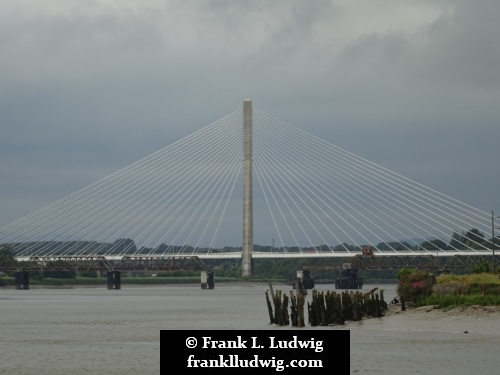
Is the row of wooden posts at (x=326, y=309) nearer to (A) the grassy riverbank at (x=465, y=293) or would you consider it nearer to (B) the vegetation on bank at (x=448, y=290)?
(B) the vegetation on bank at (x=448, y=290)

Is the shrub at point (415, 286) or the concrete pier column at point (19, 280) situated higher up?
the concrete pier column at point (19, 280)

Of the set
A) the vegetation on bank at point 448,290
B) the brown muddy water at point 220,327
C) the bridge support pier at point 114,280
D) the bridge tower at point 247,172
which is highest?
the bridge tower at point 247,172

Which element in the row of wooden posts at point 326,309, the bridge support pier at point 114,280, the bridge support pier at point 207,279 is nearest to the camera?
the row of wooden posts at point 326,309

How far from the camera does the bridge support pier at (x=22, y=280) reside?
18025 centimetres

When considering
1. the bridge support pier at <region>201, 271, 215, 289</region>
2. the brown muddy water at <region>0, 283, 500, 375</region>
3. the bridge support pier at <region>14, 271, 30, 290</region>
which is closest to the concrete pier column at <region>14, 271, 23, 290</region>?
the bridge support pier at <region>14, 271, 30, 290</region>

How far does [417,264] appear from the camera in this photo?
177625mm

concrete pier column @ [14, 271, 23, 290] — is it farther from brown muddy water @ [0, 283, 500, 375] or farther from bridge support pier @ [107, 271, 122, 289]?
brown muddy water @ [0, 283, 500, 375]

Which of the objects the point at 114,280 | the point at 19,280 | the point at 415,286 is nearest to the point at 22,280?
the point at 19,280

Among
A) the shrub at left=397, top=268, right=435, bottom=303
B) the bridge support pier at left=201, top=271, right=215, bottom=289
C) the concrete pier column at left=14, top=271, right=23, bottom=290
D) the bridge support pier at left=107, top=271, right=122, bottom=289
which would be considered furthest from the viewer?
the bridge support pier at left=201, top=271, right=215, bottom=289

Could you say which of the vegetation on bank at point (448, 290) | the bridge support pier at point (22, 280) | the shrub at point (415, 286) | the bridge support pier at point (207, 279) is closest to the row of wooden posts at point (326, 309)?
the shrub at point (415, 286)

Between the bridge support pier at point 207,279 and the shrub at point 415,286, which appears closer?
the shrub at point 415,286

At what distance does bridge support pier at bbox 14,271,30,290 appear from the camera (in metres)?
180

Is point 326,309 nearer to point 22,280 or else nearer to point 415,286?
point 415,286

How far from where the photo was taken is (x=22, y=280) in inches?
7160
